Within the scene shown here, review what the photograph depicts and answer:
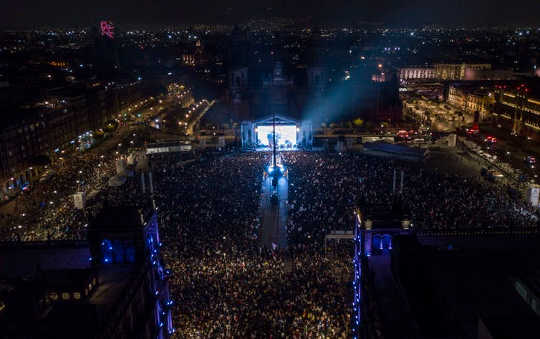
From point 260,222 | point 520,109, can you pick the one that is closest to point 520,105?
point 520,109

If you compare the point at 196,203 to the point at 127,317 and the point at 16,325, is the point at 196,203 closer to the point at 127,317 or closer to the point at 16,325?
the point at 127,317

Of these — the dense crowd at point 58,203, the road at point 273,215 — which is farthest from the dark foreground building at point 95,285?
the road at point 273,215

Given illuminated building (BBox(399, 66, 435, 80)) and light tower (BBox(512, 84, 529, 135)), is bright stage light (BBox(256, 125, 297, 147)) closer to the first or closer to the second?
light tower (BBox(512, 84, 529, 135))

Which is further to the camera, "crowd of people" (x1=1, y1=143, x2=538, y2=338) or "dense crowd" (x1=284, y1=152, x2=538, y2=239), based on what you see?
"dense crowd" (x1=284, y1=152, x2=538, y2=239)

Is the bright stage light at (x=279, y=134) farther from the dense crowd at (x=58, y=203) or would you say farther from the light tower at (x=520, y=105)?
the light tower at (x=520, y=105)

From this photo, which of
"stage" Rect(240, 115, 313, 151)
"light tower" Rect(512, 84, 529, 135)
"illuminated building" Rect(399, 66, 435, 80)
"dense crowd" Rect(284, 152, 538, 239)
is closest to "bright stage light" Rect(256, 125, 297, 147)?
"stage" Rect(240, 115, 313, 151)

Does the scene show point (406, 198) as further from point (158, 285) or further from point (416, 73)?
point (416, 73)

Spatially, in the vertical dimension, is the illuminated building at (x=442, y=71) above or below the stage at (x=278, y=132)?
above

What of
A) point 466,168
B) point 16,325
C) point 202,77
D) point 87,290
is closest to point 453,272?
point 87,290
